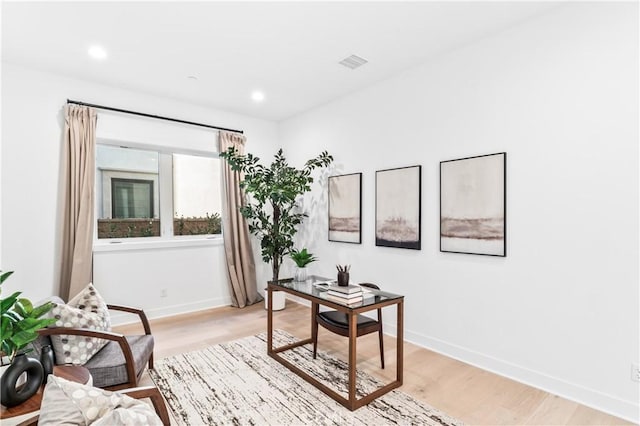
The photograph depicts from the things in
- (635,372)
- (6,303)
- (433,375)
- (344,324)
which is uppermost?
(6,303)

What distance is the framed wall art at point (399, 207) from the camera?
333 centimetres

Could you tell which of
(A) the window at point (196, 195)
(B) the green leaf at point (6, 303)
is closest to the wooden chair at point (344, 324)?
(B) the green leaf at point (6, 303)

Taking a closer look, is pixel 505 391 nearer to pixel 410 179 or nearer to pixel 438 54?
pixel 410 179

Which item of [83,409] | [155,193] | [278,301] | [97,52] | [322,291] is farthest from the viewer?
[278,301]

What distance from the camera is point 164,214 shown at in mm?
4441

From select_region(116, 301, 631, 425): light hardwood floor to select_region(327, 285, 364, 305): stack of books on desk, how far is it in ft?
2.55

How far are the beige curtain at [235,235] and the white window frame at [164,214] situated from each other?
0.14 meters

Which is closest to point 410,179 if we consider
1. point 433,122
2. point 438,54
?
point 433,122

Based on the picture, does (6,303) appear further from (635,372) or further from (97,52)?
(635,372)

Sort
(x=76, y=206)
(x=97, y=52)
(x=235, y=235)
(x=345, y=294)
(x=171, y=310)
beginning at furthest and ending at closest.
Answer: (x=235, y=235), (x=171, y=310), (x=76, y=206), (x=97, y=52), (x=345, y=294)

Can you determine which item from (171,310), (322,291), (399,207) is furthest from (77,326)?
(399,207)

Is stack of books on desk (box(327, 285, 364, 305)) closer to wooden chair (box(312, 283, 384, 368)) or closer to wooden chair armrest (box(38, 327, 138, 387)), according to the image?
wooden chair (box(312, 283, 384, 368))

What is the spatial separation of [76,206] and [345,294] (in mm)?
3105

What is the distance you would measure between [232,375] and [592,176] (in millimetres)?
3017
